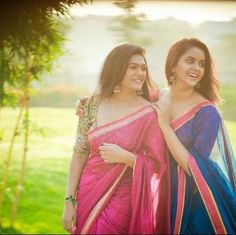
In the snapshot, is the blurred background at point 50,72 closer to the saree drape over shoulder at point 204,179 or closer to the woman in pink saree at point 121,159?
the woman in pink saree at point 121,159

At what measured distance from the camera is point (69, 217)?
2605mm

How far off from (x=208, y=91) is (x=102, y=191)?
0.74 meters

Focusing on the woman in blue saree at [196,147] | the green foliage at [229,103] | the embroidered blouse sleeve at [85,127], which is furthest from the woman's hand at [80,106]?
the green foliage at [229,103]

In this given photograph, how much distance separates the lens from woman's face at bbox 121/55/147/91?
99.8 inches

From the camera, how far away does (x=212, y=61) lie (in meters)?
2.55

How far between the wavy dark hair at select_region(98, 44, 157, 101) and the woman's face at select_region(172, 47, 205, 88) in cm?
16

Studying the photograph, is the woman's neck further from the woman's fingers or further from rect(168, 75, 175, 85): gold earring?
the woman's fingers

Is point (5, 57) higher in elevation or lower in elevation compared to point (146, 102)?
higher

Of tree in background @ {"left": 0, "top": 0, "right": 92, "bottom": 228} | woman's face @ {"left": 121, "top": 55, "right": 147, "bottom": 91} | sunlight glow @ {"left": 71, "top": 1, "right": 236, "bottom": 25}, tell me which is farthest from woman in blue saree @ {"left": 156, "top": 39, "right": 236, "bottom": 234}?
tree in background @ {"left": 0, "top": 0, "right": 92, "bottom": 228}

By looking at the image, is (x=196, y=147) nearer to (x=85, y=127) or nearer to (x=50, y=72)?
(x=85, y=127)

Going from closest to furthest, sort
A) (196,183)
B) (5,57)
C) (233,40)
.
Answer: (196,183) → (233,40) → (5,57)

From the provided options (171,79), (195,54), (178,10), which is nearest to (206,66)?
(195,54)

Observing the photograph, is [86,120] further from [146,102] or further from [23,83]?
[23,83]

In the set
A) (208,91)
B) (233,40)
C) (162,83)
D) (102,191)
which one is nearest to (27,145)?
(102,191)
